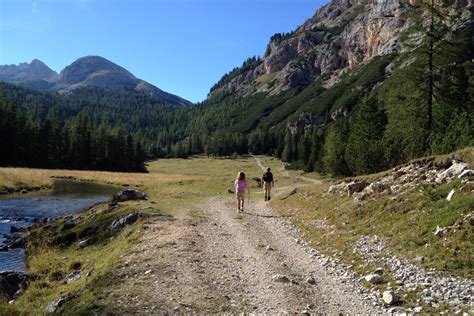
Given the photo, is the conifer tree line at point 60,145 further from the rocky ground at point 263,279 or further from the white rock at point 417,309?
the white rock at point 417,309

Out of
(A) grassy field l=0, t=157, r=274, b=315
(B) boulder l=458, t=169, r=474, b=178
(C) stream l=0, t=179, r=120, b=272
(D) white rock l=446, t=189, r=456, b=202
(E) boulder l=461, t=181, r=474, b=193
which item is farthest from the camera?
(C) stream l=0, t=179, r=120, b=272

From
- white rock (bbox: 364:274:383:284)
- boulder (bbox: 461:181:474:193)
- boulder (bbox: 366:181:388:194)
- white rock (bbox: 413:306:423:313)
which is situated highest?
boulder (bbox: 461:181:474:193)

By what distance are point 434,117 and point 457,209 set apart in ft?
98.7

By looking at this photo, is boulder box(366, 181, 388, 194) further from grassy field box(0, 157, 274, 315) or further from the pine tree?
the pine tree

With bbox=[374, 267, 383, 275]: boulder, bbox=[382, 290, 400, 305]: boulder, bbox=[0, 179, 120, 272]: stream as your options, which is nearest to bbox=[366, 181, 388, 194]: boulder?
bbox=[374, 267, 383, 275]: boulder

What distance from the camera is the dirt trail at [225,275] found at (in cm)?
1084

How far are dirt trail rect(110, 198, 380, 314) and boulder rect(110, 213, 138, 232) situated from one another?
10.6 ft

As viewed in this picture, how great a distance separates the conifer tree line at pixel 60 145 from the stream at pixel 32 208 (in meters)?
55.0

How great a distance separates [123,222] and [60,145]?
334 feet

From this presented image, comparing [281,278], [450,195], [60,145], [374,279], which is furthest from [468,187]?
[60,145]

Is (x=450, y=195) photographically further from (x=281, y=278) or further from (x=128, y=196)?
(x=128, y=196)

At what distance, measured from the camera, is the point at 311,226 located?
21.1 meters

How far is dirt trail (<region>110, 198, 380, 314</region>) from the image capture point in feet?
35.6

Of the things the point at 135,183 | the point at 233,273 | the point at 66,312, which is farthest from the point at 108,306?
the point at 135,183
